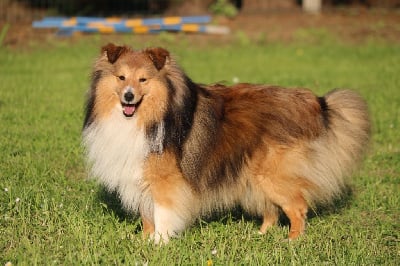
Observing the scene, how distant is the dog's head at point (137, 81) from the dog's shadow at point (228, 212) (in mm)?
1106

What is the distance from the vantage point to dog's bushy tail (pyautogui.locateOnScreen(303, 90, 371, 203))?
19.2 ft

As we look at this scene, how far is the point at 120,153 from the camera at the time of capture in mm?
5398

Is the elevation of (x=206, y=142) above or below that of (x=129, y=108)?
below

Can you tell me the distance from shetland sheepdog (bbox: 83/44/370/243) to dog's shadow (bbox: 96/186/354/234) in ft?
0.80

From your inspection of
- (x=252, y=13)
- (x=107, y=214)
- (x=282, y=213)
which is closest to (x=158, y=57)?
(x=107, y=214)

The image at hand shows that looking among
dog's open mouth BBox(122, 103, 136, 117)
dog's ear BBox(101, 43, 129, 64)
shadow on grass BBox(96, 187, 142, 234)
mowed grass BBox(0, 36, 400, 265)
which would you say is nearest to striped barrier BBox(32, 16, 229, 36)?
mowed grass BBox(0, 36, 400, 265)

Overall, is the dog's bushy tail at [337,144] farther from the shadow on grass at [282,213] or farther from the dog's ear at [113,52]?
the dog's ear at [113,52]

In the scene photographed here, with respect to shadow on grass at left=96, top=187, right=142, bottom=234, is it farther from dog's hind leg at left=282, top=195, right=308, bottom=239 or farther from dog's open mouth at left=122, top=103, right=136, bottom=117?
dog's hind leg at left=282, top=195, right=308, bottom=239

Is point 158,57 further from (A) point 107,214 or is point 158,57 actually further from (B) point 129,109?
(A) point 107,214

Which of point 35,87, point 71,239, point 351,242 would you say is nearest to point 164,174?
point 71,239

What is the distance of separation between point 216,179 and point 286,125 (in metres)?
0.78

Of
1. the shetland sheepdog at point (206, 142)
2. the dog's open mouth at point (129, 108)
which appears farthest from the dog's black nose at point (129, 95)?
the dog's open mouth at point (129, 108)

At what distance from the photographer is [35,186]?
6453 millimetres

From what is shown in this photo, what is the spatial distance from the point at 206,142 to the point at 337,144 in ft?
4.18
